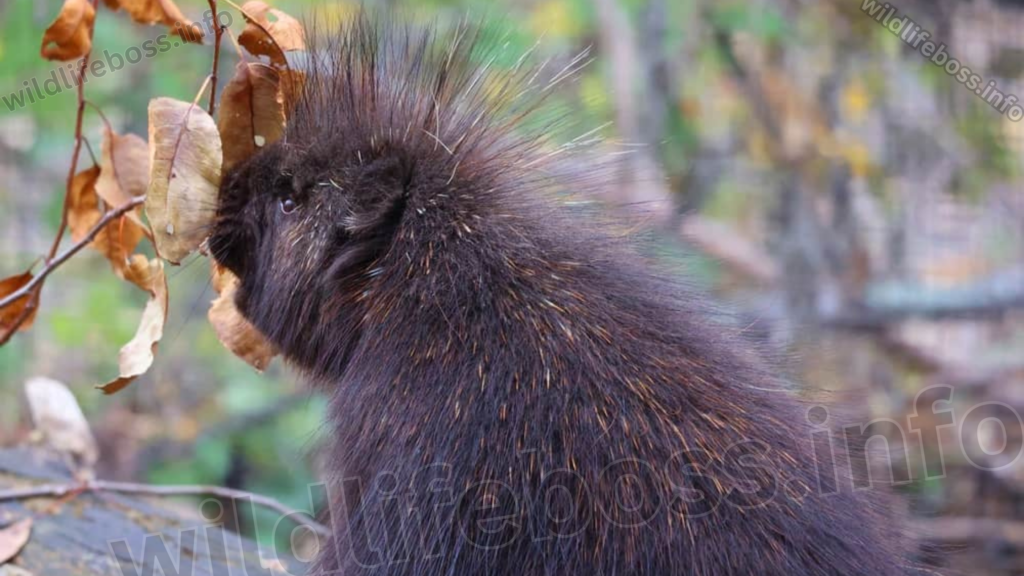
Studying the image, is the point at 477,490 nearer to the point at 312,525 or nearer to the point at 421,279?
the point at 421,279

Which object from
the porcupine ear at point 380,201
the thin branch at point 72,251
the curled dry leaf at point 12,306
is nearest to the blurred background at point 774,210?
the curled dry leaf at point 12,306

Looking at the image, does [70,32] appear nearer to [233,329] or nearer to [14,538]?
[233,329]

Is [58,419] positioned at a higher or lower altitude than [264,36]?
lower

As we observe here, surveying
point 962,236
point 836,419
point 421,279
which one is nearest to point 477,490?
point 421,279

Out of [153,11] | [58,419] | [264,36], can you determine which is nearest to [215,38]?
[264,36]

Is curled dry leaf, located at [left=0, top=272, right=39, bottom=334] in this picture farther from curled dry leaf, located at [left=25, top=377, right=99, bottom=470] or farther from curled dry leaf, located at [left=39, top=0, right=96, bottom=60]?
curled dry leaf, located at [left=39, top=0, right=96, bottom=60]
